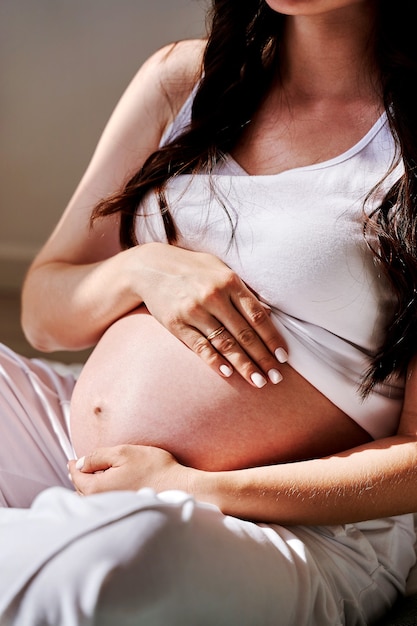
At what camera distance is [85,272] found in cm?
133

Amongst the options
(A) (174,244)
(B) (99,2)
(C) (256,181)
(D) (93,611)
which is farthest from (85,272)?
(B) (99,2)

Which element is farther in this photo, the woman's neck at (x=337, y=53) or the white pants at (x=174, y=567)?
the woman's neck at (x=337, y=53)

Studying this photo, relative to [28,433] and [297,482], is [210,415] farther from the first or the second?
[28,433]

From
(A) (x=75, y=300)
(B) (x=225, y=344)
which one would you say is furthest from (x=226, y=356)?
(A) (x=75, y=300)

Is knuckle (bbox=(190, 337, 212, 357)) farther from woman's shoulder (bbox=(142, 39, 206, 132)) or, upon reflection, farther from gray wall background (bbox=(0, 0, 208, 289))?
gray wall background (bbox=(0, 0, 208, 289))

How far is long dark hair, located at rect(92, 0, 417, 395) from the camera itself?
1.11 metres

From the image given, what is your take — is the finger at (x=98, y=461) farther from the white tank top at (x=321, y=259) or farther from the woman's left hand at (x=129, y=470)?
the white tank top at (x=321, y=259)

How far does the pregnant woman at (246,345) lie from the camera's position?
91 cm

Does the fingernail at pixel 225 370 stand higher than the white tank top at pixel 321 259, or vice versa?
the white tank top at pixel 321 259

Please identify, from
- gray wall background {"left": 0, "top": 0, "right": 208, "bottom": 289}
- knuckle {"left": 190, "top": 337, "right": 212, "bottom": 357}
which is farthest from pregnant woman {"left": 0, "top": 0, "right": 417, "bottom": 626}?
gray wall background {"left": 0, "top": 0, "right": 208, "bottom": 289}

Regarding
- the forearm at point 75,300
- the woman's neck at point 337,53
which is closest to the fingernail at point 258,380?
the forearm at point 75,300

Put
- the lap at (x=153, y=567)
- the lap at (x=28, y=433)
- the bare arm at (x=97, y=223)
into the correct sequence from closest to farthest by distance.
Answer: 1. the lap at (x=153, y=567)
2. the lap at (x=28, y=433)
3. the bare arm at (x=97, y=223)

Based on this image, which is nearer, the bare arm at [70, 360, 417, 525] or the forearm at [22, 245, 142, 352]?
the bare arm at [70, 360, 417, 525]

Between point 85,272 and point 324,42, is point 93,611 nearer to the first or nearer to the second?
point 85,272
